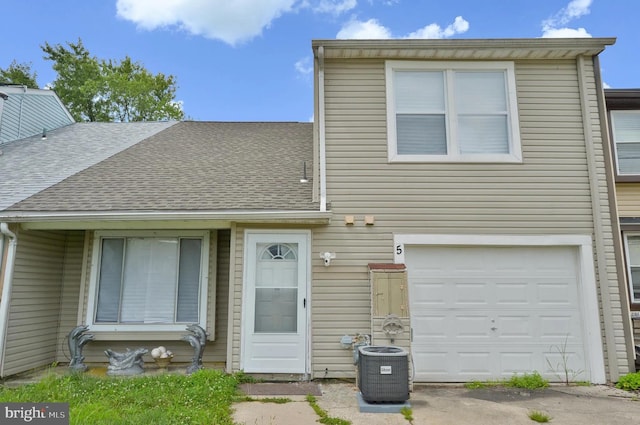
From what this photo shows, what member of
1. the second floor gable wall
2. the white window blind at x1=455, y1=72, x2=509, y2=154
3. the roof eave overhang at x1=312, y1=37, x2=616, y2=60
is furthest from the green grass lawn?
the roof eave overhang at x1=312, y1=37, x2=616, y2=60

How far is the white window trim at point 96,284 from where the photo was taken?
6094mm

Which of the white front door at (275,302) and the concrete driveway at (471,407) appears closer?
the concrete driveway at (471,407)

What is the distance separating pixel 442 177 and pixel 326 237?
6.58ft

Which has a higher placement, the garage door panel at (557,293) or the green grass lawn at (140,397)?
the garage door panel at (557,293)

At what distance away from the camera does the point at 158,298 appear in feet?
20.5

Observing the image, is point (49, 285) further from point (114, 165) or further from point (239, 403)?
point (239, 403)

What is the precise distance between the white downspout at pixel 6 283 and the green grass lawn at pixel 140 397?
33.7 inches

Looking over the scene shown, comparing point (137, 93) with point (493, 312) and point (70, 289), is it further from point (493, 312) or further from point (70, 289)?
point (493, 312)

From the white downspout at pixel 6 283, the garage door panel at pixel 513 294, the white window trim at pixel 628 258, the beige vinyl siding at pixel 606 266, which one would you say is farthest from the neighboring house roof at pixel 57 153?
the white window trim at pixel 628 258

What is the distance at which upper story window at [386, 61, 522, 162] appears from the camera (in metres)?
6.02

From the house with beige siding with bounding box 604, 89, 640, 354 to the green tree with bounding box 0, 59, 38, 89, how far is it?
21.8m

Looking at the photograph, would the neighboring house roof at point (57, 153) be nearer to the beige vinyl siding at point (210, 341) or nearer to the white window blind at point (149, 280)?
the beige vinyl siding at point (210, 341)

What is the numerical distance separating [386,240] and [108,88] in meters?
18.0

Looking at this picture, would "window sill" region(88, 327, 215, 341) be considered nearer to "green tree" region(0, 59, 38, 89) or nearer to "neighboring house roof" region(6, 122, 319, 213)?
"neighboring house roof" region(6, 122, 319, 213)
